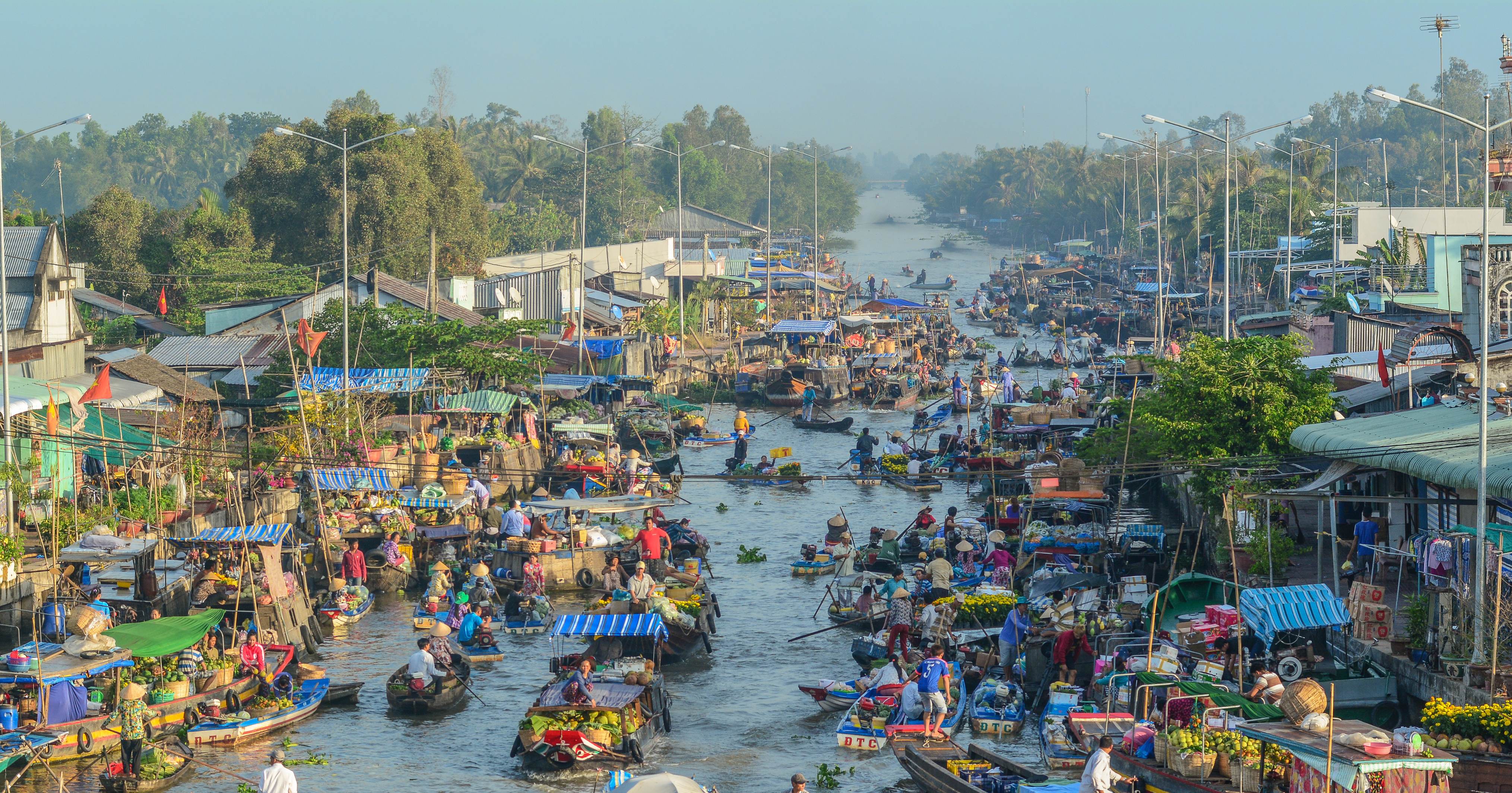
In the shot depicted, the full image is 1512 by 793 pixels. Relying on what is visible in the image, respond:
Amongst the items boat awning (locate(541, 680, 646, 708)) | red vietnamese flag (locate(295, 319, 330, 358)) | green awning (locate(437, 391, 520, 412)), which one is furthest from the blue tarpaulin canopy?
boat awning (locate(541, 680, 646, 708))

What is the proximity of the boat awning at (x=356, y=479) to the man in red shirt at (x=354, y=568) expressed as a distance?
2186mm

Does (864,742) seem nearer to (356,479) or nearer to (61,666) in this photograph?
(61,666)

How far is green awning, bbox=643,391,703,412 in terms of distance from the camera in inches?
1809

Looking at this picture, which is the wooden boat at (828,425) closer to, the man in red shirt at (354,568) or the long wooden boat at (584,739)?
the man in red shirt at (354,568)

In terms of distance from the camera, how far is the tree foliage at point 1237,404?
25.5 metres

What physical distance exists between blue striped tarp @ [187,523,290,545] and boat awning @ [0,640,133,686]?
4.48 metres

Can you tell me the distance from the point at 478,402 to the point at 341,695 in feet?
52.6

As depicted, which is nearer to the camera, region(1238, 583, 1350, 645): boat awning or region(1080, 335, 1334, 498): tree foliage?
region(1238, 583, 1350, 645): boat awning

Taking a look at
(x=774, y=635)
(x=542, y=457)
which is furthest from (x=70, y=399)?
(x=774, y=635)

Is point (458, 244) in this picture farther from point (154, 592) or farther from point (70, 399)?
point (154, 592)

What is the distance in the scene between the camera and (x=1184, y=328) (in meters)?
64.6

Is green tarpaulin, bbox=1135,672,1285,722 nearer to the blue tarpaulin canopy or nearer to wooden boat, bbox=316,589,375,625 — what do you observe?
wooden boat, bbox=316,589,375,625

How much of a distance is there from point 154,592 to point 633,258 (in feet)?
187

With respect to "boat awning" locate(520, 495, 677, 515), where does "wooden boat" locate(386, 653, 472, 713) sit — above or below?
below
